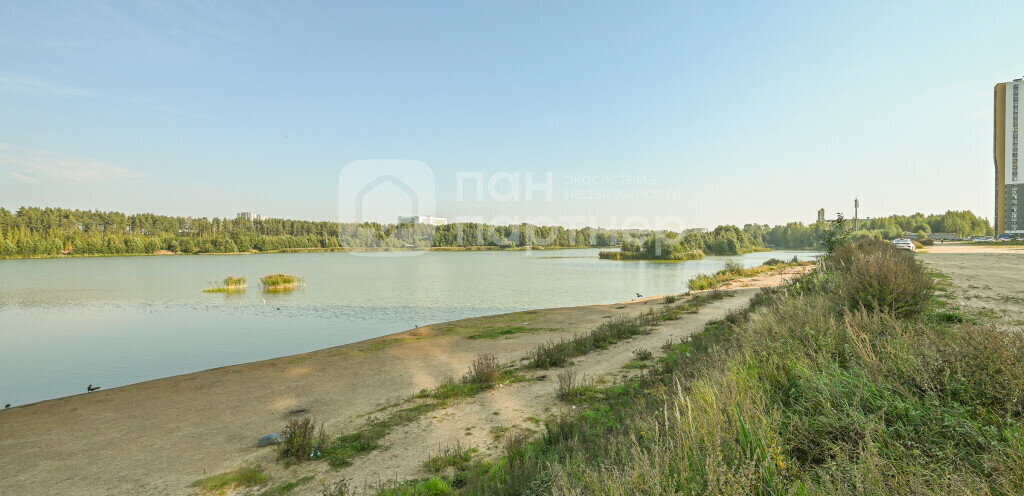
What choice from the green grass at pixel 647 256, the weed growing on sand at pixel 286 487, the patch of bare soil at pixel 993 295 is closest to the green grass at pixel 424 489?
the weed growing on sand at pixel 286 487

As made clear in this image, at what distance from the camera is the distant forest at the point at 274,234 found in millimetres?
107438

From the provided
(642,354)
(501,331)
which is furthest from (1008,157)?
(642,354)

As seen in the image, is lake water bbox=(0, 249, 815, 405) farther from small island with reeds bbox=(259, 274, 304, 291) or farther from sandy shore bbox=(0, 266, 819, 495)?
sandy shore bbox=(0, 266, 819, 495)

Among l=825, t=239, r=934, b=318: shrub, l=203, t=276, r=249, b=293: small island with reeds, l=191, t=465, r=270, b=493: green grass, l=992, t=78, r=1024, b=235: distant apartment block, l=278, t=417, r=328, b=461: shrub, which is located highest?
l=992, t=78, r=1024, b=235: distant apartment block

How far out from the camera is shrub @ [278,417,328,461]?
6301 mm

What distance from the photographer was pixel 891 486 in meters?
2.69

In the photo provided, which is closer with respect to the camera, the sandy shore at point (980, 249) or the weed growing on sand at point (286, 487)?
the weed growing on sand at point (286, 487)

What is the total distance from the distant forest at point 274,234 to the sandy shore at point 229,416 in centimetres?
8399

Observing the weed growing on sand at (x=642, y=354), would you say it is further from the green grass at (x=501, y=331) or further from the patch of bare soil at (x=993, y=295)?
the patch of bare soil at (x=993, y=295)

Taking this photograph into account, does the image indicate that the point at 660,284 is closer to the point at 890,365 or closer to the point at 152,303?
the point at 890,365

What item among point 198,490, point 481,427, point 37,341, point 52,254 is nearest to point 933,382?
point 481,427

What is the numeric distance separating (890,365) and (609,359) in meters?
7.41

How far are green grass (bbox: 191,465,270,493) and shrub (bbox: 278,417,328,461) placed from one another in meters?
0.46

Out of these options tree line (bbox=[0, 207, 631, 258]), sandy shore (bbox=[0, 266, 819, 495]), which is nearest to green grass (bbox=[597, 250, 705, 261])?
tree line (bbox=[0, 207, 631, 258])
